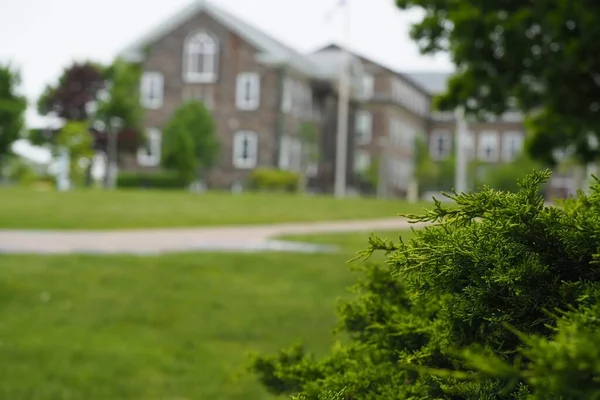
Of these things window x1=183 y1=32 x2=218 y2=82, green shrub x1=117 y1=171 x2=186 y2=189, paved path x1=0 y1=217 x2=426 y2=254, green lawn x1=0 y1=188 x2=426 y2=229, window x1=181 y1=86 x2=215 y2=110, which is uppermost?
window x1=183 y1=32 x2=218 y2=82

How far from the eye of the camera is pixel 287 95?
4578 cm

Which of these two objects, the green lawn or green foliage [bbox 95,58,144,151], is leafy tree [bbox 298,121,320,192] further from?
the green lawn

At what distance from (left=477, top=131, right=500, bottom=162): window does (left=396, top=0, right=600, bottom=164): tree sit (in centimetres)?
5746

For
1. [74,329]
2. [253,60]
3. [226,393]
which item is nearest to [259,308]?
[74,329]

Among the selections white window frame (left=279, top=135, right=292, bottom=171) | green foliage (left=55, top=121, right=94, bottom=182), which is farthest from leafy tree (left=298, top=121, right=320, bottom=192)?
green foliage (left=55, top=121, right=94, bottom=182)

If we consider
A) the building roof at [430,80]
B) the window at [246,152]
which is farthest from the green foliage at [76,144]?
the building roof at [430,80]

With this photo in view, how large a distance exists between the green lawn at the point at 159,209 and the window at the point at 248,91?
17.9 meters

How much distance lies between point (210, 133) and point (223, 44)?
19.2 ft

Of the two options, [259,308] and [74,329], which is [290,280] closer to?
[259,308]

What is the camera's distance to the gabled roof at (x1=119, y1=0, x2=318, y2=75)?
45.4m

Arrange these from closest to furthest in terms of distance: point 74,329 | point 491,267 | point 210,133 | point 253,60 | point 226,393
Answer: point 491,267 → point 226,393 → point 74,329 → point 210,133 → point 253,60

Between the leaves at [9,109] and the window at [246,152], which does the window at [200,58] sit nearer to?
the window at [246,152]

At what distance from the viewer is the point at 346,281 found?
11.5 metres

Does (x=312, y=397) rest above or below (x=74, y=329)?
above
